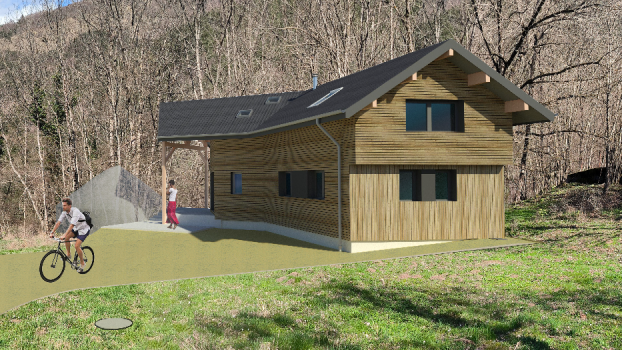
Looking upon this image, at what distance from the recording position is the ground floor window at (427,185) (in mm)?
13820

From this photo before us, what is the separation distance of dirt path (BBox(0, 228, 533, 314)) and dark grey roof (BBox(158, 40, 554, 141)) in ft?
12.3

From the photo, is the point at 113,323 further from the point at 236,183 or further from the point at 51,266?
the point at 236,183

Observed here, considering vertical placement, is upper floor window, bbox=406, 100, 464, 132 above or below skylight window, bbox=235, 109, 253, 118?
below

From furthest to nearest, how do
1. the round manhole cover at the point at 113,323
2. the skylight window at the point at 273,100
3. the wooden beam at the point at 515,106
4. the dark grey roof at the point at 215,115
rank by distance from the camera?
the skylight window at the point at 273,100, the dark grey roof at the point at 215,115, the wooden beam at the point at 515,106, the round manhole cover at the point at 113,323

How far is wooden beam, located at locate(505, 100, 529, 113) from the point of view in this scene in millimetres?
13336

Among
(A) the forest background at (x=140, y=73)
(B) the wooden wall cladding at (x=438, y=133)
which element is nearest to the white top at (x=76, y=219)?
(B) the wooden wall cladding at (x=438, y=133)

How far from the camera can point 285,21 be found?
109 feet

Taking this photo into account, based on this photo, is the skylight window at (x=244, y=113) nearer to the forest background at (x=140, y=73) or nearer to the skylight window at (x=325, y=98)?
the skylight window at (x=325, y=98)

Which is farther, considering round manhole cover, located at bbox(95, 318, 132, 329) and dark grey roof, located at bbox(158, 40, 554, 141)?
dark grey roof, located at bbox(158, 40, 554, 141)

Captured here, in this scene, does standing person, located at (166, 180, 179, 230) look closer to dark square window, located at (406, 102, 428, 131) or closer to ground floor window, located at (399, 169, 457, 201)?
ground floor window, located at (399, 169, 457, 201)

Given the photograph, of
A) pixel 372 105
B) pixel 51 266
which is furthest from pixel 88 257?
pixel 372 105

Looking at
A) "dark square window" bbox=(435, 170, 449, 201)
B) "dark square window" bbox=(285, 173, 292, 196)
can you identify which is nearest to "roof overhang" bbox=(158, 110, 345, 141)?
"dark square window" bbox=(285, 173, 292, 196)

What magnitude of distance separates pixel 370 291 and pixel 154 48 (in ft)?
98.0

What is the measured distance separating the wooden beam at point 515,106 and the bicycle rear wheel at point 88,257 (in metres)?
11.5
